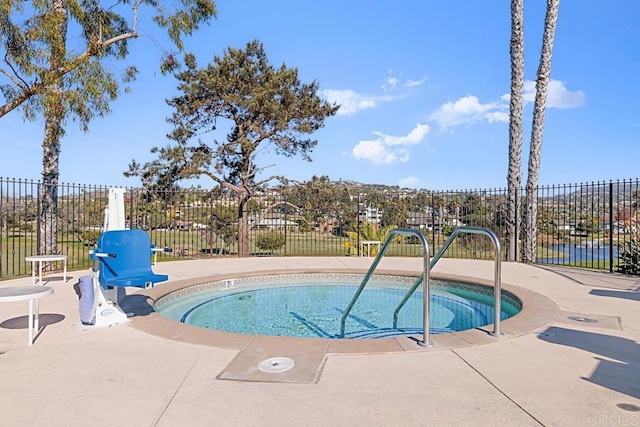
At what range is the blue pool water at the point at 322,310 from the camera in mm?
5355

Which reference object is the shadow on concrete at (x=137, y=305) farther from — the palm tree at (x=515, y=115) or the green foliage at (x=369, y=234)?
the palm tree at (x=515, y=115)

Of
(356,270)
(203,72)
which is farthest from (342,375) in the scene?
(203,72)

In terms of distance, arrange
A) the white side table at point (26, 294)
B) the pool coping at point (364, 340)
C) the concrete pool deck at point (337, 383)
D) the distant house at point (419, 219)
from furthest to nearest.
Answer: the distant house at point (419, 219) → the pool coping at point (364, 340) → the white side table at point (26, 294) → the concrete pool deck at point (337, 383)

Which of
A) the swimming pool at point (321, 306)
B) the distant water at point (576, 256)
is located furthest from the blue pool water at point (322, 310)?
the distant water at point (576, 256)

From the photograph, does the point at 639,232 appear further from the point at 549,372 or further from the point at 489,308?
the point at 549,372

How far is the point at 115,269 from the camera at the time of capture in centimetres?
418

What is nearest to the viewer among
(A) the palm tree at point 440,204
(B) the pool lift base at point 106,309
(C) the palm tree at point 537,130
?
(B) the pool lift base at point 106,309

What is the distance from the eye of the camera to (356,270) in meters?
8.35

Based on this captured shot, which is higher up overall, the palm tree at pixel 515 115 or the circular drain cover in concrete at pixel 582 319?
the palm tree at pixel 515 115

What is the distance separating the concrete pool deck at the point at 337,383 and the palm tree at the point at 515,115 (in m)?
6.96

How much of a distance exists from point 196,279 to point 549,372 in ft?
18.4

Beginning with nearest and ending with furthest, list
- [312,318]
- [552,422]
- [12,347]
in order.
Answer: [552,422] → [12,347] → [312,318]

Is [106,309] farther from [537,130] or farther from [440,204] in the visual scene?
[537,130]

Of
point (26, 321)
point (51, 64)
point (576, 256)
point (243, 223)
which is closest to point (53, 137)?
point (51, 64)
